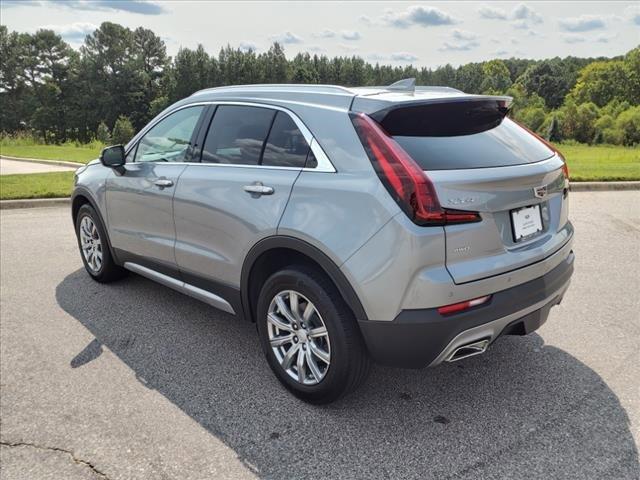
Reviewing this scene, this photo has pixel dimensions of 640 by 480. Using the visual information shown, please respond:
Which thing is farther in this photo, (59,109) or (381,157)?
(59,109)

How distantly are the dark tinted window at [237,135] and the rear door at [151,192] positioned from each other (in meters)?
0.26

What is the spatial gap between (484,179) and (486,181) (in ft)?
0.05

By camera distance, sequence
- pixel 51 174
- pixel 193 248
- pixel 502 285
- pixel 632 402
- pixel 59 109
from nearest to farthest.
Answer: pixel 502 285, pixel 632 402, pixel 193 248, pixel 51 174, pixel 59 109

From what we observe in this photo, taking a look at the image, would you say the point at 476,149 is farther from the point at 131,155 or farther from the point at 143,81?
the point at 143,81

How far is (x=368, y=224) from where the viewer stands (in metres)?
2.66

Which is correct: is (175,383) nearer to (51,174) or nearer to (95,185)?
(95,185)

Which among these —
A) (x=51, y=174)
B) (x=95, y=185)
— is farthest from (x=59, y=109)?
(x=95, y=185)

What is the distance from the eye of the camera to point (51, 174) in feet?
41.3

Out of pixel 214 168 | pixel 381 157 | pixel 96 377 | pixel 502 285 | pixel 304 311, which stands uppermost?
pixel 381 157

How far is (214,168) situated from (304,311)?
1.21 m

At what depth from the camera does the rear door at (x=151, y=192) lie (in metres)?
4.05

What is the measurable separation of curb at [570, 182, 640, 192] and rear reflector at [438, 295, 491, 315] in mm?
8539

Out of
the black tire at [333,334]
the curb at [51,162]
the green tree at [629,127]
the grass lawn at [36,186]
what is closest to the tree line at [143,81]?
the green tree at [629,127]

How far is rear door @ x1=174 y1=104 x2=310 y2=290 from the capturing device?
3164 millimetres
